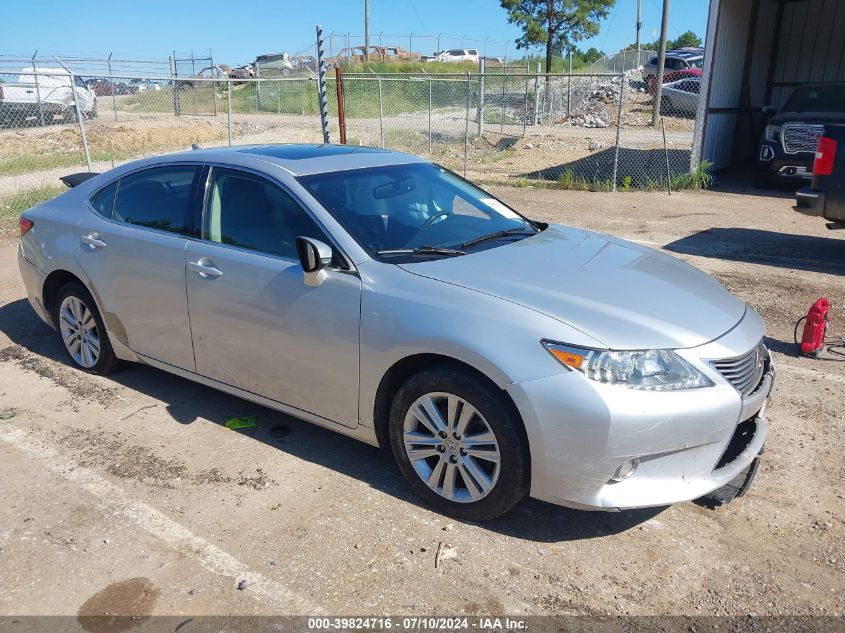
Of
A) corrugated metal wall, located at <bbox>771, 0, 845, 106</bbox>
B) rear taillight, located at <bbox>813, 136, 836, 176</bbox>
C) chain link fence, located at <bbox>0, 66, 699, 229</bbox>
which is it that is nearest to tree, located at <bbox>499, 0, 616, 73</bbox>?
chain link fence, located at <bbox>0, 66, 699, 229</bbox>

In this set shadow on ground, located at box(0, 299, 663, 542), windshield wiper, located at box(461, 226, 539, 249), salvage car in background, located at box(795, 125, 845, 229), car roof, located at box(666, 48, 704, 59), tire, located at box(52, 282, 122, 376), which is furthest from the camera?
car roof, located at box(666, 48, 704, 59)

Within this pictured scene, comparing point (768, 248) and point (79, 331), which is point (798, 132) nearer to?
point (768, 248)

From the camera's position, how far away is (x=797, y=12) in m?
17.3

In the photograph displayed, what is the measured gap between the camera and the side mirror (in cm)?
347

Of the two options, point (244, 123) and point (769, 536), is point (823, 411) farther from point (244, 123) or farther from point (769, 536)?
point (244, 123)

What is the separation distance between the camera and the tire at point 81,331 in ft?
15.9

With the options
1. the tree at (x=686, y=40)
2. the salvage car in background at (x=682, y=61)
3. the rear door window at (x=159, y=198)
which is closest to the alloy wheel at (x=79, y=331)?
the rear door window at (x=159, y=198)

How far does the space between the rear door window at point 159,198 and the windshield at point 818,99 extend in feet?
40.0

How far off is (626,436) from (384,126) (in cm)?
2318

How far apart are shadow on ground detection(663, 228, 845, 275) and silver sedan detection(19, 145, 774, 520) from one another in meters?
4.65

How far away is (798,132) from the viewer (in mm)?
12258

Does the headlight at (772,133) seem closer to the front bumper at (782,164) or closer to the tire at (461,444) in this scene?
the front bumper at (782,164)

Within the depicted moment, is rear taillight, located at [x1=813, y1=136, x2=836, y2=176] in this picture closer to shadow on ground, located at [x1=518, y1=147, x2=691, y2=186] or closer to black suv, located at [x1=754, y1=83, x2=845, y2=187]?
black suv, located at [x1=754, y1=83, x2=845, y2=187]

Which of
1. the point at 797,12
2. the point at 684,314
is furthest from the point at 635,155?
the point at 684,314
